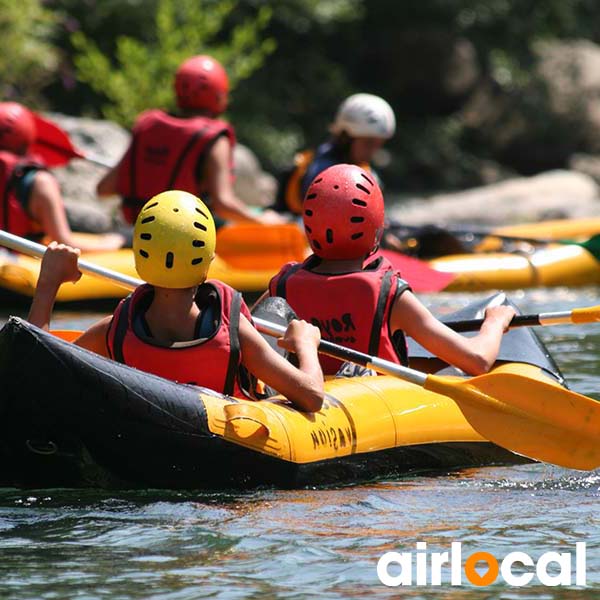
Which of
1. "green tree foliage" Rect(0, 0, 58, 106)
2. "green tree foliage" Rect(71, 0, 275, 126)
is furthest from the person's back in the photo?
"green tree foliage" Rect(71, 0, 275, 126)

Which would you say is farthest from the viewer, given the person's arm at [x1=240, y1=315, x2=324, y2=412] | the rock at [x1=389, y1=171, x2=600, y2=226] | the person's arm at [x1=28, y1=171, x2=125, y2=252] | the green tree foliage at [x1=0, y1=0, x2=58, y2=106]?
the rock at [x1=389, y1=171, x2=600, y2=226]

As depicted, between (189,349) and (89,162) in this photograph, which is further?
(89,162)

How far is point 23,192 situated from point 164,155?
89cm

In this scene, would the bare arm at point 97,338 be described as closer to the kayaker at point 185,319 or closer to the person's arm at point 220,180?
the kayaker at point 185,319

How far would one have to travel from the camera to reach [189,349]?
4.71m

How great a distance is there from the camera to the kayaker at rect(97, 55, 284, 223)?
905 centimetres

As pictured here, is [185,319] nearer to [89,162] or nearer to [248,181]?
[89,162]

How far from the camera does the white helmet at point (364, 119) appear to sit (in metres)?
8.99

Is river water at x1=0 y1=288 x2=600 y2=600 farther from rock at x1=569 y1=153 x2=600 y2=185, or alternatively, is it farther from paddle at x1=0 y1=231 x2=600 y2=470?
rock at x1=569 y1=153 x2=600 y2=185

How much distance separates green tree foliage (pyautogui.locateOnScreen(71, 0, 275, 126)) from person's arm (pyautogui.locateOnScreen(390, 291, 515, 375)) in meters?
9.12

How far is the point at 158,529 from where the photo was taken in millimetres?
4457

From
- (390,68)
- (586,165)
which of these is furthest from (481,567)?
(390,68)

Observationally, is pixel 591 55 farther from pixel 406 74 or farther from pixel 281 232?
pixel 281 232

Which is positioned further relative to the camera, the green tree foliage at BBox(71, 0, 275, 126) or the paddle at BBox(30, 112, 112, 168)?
the green tree foliage at BBox(71, 0, 275, 126)
